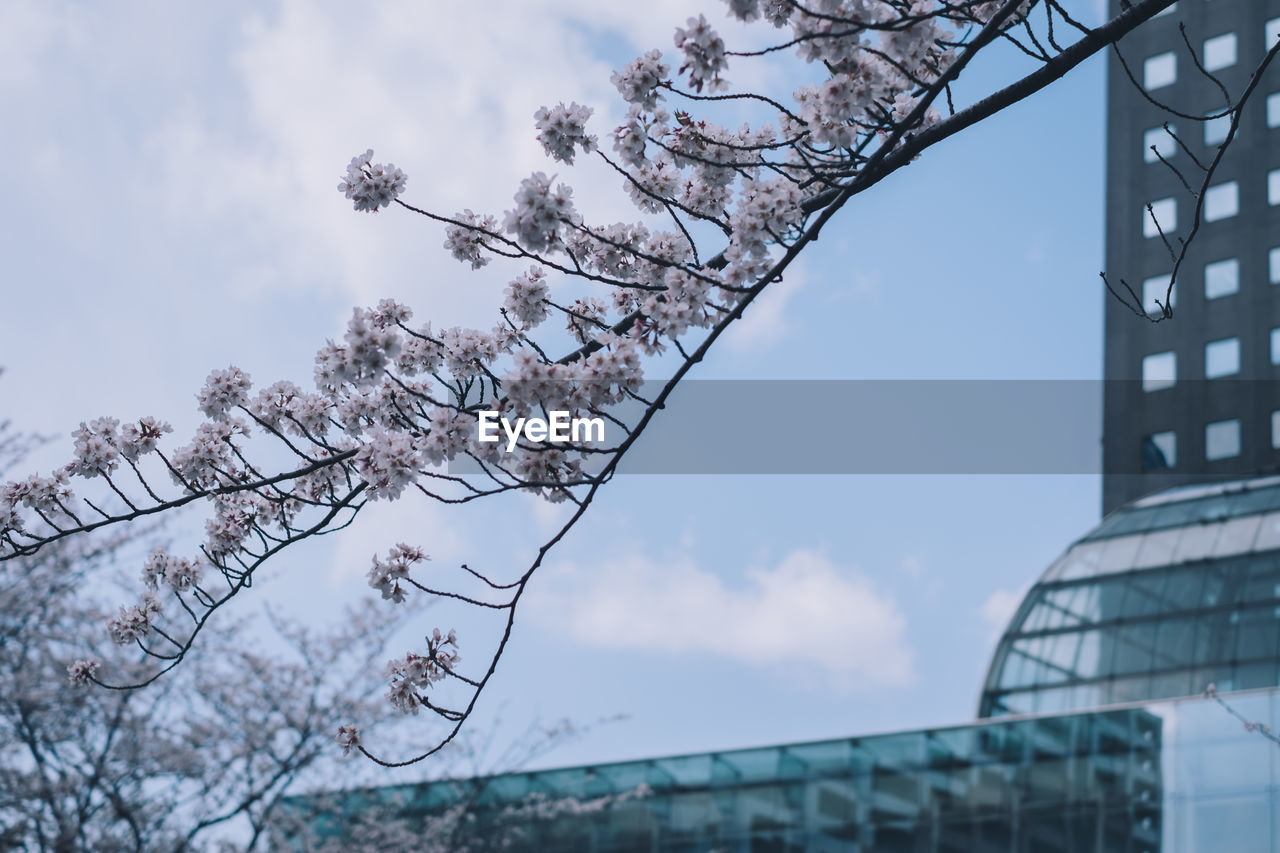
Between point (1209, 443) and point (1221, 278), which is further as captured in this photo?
point (1221, 278)

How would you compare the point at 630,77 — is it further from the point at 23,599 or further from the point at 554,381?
the point at 23,599

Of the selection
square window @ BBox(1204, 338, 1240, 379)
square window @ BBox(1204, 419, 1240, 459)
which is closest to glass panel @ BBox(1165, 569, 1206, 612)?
square window @ BBox(1204, 419, 1240, 459)

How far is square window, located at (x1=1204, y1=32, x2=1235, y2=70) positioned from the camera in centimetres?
3753

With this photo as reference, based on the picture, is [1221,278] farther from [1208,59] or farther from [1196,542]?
[1196,542]

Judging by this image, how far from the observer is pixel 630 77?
14.0ft

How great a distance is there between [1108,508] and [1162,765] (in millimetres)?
22993

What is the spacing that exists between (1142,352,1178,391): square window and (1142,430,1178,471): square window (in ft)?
4.35

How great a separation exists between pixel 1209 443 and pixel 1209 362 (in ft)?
7.21

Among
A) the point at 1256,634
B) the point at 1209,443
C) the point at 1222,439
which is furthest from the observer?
the point at 1209,443

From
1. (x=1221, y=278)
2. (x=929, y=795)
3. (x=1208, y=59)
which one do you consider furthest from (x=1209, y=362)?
(x=929, y=795)

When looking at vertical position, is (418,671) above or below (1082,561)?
below

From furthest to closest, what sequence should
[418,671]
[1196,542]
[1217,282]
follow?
1. [1217,282]
2. [1196,542]
3. [418,671]

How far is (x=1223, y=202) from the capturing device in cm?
3778

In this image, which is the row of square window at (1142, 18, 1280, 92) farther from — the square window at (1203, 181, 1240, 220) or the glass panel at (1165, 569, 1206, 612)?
the glass panel at (1165, 569, 1206, 612)
